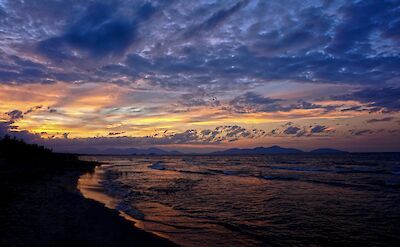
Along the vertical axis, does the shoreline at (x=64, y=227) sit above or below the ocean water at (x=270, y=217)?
above

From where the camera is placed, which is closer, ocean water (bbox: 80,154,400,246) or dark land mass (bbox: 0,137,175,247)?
dark land mass (bbox: 0,137,175,247)

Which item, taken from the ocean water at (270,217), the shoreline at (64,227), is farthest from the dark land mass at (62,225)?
the ocean water at (270,217)

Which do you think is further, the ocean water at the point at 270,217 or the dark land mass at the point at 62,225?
the ocean water at the point at 270,217

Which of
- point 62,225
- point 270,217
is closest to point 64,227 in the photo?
point 62,225

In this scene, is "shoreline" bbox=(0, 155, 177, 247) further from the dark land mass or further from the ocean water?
the ocean water

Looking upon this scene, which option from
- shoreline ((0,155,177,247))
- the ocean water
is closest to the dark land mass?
shoreline ((0,155,177,247))

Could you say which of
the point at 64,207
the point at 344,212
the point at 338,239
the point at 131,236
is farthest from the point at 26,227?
the point at 344,212

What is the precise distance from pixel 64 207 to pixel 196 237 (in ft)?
27.4

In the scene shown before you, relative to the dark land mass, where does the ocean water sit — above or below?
below

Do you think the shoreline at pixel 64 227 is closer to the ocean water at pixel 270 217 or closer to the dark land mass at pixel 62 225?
the dark land mass at pixel 62 225

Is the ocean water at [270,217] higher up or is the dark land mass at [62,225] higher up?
the dark land mass at [62,225]

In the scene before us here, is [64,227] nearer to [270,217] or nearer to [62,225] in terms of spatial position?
[62,225]

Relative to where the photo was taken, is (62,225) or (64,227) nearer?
(64,227)

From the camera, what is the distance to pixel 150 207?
19.9m
